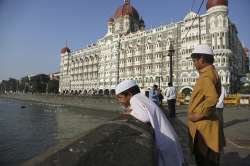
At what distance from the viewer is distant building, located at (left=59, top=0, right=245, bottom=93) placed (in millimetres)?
50969

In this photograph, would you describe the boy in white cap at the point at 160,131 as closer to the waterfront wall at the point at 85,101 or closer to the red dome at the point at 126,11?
the waterfront wall at the point at 85,101

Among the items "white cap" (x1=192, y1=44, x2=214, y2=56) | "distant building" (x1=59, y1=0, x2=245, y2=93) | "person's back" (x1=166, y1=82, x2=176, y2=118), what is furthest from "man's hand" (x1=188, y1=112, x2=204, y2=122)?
"distant building" (x1=59, y1=0, x2=245, y2=93)

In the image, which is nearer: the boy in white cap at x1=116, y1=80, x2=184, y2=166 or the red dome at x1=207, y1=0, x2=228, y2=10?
the boy in white cap at x1=116, y1=80, x2=184, y2=166

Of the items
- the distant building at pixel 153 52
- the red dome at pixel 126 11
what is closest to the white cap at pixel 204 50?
the distant building at pixel 153 52

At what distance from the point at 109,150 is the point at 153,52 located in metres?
62.9

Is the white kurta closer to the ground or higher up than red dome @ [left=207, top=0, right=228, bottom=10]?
closer to the ground

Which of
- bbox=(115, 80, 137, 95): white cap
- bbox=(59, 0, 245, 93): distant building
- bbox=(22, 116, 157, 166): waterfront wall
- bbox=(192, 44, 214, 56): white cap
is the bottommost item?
bbox=(22, 116, 157, 166): waterfront wall

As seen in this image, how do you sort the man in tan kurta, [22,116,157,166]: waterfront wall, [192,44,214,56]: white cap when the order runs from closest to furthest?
1. [22,116,157,166]: waterfront wall
2. the man in tan kurta
3. [192,44,214,56]: white cap

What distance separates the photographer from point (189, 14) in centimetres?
5588

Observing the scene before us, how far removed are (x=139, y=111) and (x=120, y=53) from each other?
72410mm

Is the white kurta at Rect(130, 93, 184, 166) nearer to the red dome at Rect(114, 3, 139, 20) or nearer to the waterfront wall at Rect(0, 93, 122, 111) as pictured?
the waterfront wall at Rect(0, 93, 122, 111)

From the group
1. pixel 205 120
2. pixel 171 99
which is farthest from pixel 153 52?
pixel 205 120

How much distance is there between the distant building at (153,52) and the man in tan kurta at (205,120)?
4848 cm

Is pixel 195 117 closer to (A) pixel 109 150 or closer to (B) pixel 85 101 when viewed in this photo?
(A) pixel 109 150
